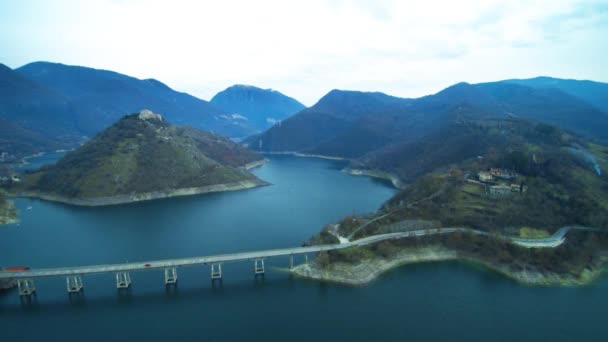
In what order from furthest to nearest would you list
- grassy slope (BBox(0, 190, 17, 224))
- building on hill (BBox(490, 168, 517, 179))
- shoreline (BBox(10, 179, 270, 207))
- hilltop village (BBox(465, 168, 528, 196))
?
1. shoreline (BBox(10, 179, 270, 207))
2. grassy slope (BBox(0, 190, 17, 224))
3. building on hill (BBox(490, 168, 517, 179))
4. hilltop village (BBox(465, 168, 528, 196))

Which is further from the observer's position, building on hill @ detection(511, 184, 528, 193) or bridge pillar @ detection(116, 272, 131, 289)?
building on hill @ detection(511, 184, 528, 193)

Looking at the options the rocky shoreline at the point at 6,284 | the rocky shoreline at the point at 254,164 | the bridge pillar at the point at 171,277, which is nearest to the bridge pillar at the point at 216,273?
the bridge pillar at the point at 171,277

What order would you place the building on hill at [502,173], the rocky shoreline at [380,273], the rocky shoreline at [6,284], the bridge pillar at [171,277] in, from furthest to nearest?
the building on hill at [502,173] → the rocky shoreline at [380,273] → the bridge pillar at [171,277] → the rocky shoreline at [6,284]

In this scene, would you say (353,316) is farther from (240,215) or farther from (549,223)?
(240,215)

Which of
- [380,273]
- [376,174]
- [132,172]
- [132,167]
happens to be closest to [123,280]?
[380,273]

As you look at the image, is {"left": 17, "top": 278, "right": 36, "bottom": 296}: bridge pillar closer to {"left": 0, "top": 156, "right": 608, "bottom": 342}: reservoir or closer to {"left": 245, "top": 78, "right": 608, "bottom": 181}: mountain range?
{"left": 0, "top": 156, "right": 608, "bottom": 342}: reservoir

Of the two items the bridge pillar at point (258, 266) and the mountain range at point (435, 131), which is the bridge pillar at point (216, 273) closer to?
the bridge pillar at point (258, 266)

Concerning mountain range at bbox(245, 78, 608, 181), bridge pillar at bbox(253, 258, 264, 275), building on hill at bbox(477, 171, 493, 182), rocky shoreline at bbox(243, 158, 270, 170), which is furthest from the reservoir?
rocky shoreline at bbox(243, 158, 270, 170)

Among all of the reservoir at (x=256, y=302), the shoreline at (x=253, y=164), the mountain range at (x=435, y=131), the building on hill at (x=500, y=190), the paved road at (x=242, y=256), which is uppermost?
the mountain range at (x=435, y=131)
